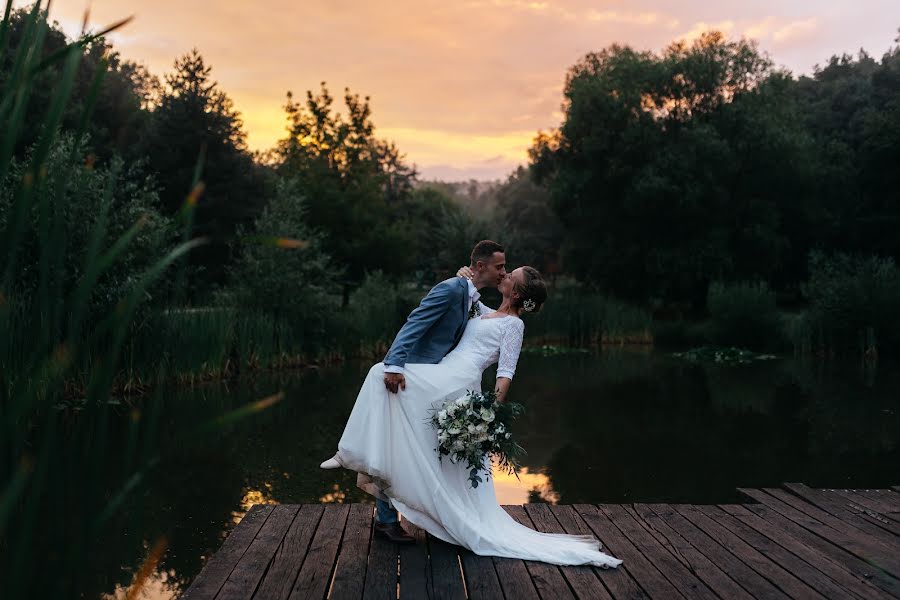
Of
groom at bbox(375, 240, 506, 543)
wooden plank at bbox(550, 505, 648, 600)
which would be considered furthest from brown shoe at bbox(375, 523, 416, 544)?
wooden plank at bbox(550, 505, 648, 600)

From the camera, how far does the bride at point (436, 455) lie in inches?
184

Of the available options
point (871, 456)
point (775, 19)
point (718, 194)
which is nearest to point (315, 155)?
point (718, 194)

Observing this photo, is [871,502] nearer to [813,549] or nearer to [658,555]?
[813,549]

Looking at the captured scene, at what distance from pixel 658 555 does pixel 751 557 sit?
1.57 feet

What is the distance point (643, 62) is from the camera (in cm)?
2830

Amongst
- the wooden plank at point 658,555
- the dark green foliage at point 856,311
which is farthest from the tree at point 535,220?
the wooden plank at point 658,555

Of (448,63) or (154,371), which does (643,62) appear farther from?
(154,371)

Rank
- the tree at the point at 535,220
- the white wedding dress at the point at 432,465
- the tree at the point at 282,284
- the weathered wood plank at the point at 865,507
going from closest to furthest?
the white wedding dress at the point at 432,465
the weathered wood plank at the point at 865,507
the tree at the point at 282,284
the tree at the point at 535,220

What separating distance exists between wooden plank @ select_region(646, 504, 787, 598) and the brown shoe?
1.56 metres

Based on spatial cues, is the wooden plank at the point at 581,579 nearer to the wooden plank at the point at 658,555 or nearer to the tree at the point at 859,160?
the wooden plank at the point at 658,555

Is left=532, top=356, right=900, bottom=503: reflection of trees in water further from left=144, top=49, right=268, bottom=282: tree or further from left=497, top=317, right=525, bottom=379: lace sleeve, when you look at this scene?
left=144, top=49, right=268, bottom=282: tree

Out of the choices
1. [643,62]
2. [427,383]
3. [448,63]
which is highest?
[643,62]

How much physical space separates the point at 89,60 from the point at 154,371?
79.4 ft

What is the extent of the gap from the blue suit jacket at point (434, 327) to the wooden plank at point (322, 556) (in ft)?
3.45
